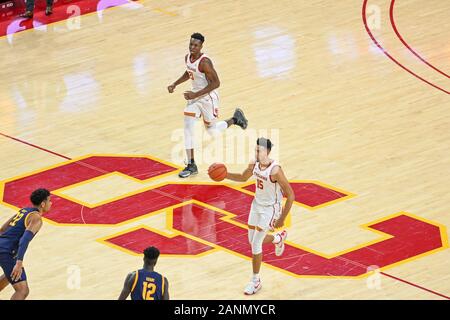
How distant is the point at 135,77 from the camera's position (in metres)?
26.6

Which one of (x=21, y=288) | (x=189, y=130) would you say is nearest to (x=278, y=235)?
(x=21, y=288)

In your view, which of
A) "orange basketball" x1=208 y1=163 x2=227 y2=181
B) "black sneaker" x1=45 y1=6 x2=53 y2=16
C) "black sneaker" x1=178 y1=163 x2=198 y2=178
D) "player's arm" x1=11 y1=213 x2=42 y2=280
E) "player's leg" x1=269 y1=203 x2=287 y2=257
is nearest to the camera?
"player's arm" x1=11 y1=213 x2=42 y2=280

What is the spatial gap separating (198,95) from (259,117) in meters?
2.84

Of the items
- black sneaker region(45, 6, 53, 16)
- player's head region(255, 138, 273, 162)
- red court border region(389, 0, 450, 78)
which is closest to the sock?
player's head region(255, 138, 273, 162)

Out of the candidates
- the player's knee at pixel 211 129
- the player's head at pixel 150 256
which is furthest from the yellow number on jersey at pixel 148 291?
the player's knee at pixel 211 129

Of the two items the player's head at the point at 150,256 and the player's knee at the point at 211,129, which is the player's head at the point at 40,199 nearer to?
the player's head at the point at 150,256

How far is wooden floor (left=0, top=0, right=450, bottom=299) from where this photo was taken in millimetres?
19188

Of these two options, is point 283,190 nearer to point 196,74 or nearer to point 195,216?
point 195,216

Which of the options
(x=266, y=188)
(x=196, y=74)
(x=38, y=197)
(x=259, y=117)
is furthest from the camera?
(x=259, y=117)

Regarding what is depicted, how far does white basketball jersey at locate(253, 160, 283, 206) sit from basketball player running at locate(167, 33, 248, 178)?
12.6 feet

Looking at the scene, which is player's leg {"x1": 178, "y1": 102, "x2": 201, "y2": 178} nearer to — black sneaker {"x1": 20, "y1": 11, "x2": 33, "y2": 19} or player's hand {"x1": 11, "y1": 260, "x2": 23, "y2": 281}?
player's hand {"x1": 11, "y1": 260, "x2": 23, "y2": 281}

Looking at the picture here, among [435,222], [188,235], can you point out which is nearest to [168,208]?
[188,235]

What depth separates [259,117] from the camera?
24.5 meters
